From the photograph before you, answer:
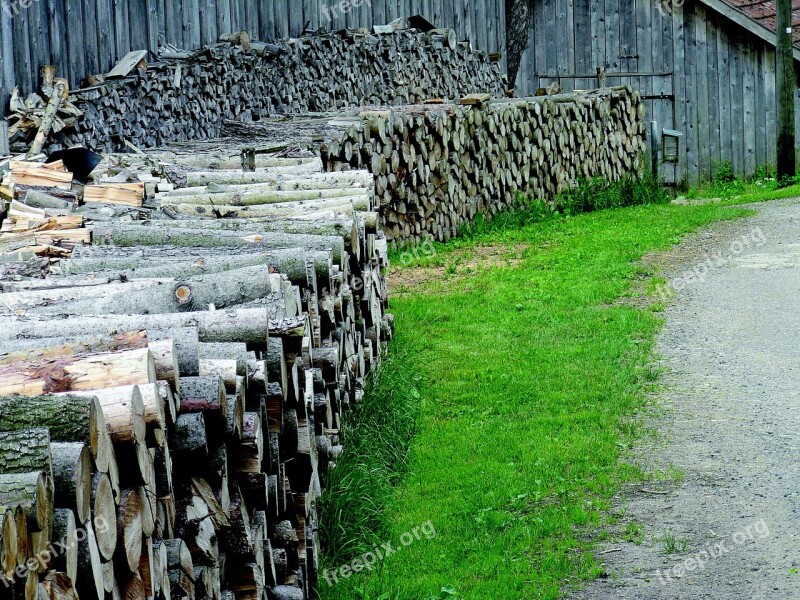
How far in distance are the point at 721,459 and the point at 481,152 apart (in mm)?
8768

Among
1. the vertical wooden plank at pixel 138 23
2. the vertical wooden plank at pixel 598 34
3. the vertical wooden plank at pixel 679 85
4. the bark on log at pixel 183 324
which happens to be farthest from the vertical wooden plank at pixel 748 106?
the bark on log at pixel 183 324

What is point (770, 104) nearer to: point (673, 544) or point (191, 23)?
point (191, 23)

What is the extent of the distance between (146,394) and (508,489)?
323 centimetres

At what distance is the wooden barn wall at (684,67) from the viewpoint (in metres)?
19.0

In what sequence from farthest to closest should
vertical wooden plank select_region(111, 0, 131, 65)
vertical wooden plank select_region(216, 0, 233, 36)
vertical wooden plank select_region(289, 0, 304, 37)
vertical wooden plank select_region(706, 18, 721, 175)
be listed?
1. vertical wooden plank select_region(706, 18, 721, 175)
2. vertical wooden plank select_region(289, 0, 304, 37)
3. vertical wooden plank select_region(216, 0, 233, 36)
4. vertical wooden plank select_region(111, 0, 131, 65)

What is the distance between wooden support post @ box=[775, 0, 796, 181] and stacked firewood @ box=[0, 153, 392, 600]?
1088 centimetres

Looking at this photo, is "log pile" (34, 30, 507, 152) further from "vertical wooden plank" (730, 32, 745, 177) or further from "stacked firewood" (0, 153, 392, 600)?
"stacked firewood" (0, 153, 392, 600)

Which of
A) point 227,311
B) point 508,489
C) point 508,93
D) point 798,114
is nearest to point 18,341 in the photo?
point 227,311

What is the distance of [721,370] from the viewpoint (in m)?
7.75

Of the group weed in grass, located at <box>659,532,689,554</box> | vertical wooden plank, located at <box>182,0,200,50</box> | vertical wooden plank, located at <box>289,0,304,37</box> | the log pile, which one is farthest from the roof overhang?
weed in grass, located at <box>659,532,689,554</box>

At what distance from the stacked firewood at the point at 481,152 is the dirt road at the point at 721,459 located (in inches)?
139

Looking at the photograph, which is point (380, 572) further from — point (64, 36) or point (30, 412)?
point (64, 36)

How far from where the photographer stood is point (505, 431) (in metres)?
6.91

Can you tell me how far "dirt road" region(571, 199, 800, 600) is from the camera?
492 centimetres
